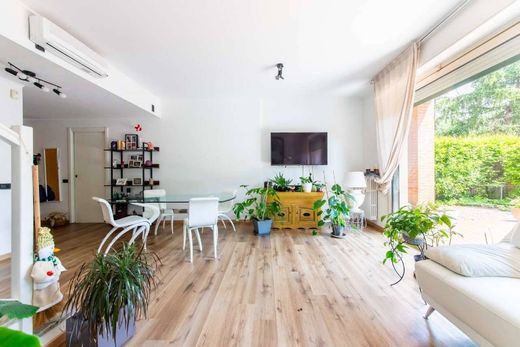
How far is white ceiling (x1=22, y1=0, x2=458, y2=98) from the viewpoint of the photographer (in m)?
1.98

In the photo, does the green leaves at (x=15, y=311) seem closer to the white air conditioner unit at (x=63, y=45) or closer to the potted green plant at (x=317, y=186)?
the white air conditioner unit at (x=63, y=45)

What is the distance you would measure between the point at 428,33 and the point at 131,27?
306cm

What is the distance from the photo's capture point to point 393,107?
313 cm

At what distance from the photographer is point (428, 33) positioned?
2.39 m

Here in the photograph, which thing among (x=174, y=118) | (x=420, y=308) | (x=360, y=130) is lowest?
(x=420, y=308)

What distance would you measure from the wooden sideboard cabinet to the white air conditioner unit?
3.15m

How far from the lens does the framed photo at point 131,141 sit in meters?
4.54

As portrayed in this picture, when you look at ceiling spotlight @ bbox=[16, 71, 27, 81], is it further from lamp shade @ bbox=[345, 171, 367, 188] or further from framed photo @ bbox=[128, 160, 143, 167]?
lamp shade @ bbox=[345, 171, 367, 188]

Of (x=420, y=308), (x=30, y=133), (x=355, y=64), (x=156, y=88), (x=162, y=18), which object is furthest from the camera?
(x=156, y=88)

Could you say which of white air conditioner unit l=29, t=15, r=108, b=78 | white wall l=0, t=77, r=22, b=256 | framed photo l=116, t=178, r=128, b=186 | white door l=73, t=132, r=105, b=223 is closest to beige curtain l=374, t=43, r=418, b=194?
white air conditioner unit l=29, t=15, r=108, b=78

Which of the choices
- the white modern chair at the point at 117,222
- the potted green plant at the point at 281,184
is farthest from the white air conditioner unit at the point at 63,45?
the potted green plant at the point at 281,184

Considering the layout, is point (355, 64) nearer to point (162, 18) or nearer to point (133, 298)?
point (162, 18)

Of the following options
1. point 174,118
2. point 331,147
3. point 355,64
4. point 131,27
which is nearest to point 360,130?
point 331,147

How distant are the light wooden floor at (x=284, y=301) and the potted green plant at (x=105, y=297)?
0.98 feet
